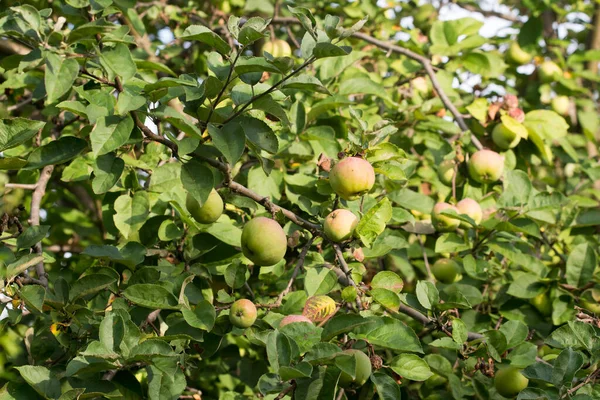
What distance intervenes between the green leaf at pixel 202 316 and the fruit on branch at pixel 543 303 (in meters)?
1.15

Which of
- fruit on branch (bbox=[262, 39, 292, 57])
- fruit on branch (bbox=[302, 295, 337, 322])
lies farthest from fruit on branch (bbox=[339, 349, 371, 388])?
fruit on branch (bbox=[262, 39, 292, 57])

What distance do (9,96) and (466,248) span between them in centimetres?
185

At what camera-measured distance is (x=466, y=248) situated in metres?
2.14

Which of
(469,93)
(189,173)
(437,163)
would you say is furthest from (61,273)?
(469,93)

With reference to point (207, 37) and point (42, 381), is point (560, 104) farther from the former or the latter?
point (42, 381)

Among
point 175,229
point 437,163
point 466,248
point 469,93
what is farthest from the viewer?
point 469,93

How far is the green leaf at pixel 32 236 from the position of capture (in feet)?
5.24

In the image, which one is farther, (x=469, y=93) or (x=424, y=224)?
(x=469, y=93)

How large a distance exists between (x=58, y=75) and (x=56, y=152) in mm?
178

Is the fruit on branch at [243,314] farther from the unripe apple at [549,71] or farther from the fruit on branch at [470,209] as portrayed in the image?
the unripe apple at [549,71]

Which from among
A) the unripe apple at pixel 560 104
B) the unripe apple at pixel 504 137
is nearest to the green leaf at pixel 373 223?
the unripe apple at pixel 504 137

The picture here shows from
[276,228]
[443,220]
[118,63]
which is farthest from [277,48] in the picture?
[276,228]

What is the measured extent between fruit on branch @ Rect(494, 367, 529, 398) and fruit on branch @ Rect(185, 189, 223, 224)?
835 mm

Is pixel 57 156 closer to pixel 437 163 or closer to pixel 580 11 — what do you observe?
pixel 437 163
